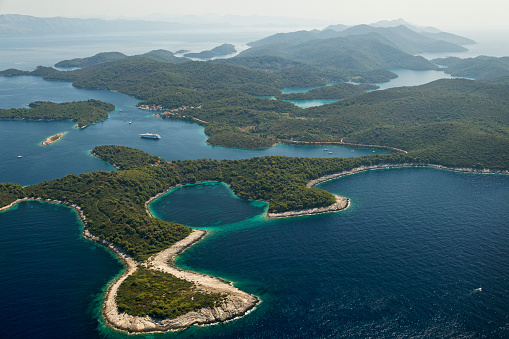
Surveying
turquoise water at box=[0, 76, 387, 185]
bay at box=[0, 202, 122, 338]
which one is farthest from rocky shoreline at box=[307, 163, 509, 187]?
bay at box=[0, 202, 122, 338]

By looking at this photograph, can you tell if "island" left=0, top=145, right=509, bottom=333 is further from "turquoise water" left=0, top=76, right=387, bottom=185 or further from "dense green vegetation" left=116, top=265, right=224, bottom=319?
"turquoise water" left=0, top=76, right=387, bottom=185

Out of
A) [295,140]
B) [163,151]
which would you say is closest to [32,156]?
[163,151]

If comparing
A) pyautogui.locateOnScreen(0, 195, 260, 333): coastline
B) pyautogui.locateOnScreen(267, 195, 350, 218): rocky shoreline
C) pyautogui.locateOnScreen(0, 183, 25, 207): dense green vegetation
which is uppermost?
pyautogui.locateOnScreen(0, 183, 25, 207): dense green vegetation

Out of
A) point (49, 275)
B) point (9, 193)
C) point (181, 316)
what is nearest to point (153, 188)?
point (9, 193)

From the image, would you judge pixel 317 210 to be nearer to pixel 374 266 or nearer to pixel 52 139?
pixel 374 266

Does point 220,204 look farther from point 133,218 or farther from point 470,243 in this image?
point 470,243

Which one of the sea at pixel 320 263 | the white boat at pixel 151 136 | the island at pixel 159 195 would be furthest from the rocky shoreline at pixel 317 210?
the white boat at pixel 151 136

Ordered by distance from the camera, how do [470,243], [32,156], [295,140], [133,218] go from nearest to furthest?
[470,243]
[133,218]
[32,156]
[295,140]
